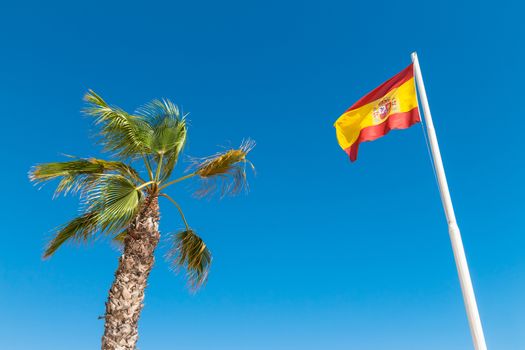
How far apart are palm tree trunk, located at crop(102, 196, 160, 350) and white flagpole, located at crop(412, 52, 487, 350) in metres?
5.82

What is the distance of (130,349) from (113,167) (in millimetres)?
3772

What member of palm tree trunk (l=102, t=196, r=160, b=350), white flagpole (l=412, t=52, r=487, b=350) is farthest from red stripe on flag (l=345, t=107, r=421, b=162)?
palm tree trunk (l=102, t=196, r=160, b=350)

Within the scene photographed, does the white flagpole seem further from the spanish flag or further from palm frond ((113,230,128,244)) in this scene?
palm frond ((113,230,128,244))

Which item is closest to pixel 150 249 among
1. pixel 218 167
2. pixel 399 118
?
pixel 218 167

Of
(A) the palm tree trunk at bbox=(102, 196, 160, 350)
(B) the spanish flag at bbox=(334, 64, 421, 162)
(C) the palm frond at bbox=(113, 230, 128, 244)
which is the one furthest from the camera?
(C) the palm frond at bbox=(113, 230, 128, 244)

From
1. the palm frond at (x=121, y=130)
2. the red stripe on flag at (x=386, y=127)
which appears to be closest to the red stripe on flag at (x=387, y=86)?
the red stripe on flag at (x=386, y=127)

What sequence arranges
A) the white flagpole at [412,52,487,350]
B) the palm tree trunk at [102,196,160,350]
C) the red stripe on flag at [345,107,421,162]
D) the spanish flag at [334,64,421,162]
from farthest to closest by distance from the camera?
the palm tree trunk at [102,196,160,350] → the spanish flag at [334,64,421,162] → the red stripe on flag at [345,107,421,162] → the white flagpole at [412,52,487,350]

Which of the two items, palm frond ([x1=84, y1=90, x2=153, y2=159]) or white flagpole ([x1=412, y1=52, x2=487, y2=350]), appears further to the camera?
palm frond ([x1=84, y1=90, x2=153, y2=159])

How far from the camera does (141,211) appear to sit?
396 inches

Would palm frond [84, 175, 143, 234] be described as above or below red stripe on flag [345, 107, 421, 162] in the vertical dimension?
below

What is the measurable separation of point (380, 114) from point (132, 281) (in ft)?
19.3

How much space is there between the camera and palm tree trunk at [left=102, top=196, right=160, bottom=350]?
352 inches

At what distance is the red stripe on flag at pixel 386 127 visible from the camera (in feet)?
27.5

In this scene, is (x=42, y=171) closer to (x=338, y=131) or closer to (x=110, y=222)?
(x=110, y=222)
